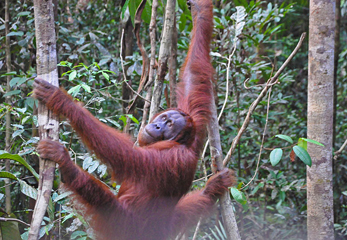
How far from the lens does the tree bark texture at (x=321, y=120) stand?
9.90 feet

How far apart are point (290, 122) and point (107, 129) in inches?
174

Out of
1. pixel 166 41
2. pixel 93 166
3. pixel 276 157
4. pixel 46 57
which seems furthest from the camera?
pixel 166 41

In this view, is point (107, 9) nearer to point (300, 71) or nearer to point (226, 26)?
point (226, 26)

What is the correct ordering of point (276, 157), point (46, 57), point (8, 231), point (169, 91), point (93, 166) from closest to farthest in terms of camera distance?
point (46, 57) → point (276, 157) → point (8, 231) → point (93, 166) → point (169, 91)

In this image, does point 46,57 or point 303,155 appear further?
point 303,155

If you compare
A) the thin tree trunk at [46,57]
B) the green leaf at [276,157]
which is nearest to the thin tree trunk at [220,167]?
the green leaf at [276,157]

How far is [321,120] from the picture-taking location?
306cm

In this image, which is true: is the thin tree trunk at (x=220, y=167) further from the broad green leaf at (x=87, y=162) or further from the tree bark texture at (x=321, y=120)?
the broad green leaf at (x=87, y=162)

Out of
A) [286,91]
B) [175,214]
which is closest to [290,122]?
[286,91]

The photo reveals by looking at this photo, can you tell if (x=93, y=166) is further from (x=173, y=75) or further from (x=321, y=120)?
(x=321, y=120)

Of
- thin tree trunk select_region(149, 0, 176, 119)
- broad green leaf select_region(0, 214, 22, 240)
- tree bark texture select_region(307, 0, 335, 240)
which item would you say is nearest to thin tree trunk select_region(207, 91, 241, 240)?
thin tree trunk select_region(149, 0, 176, 119)

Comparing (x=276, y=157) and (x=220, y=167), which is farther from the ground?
(x=276, y=157)

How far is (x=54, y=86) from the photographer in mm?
2191

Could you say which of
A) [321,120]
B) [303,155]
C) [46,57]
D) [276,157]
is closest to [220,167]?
[276,157]
